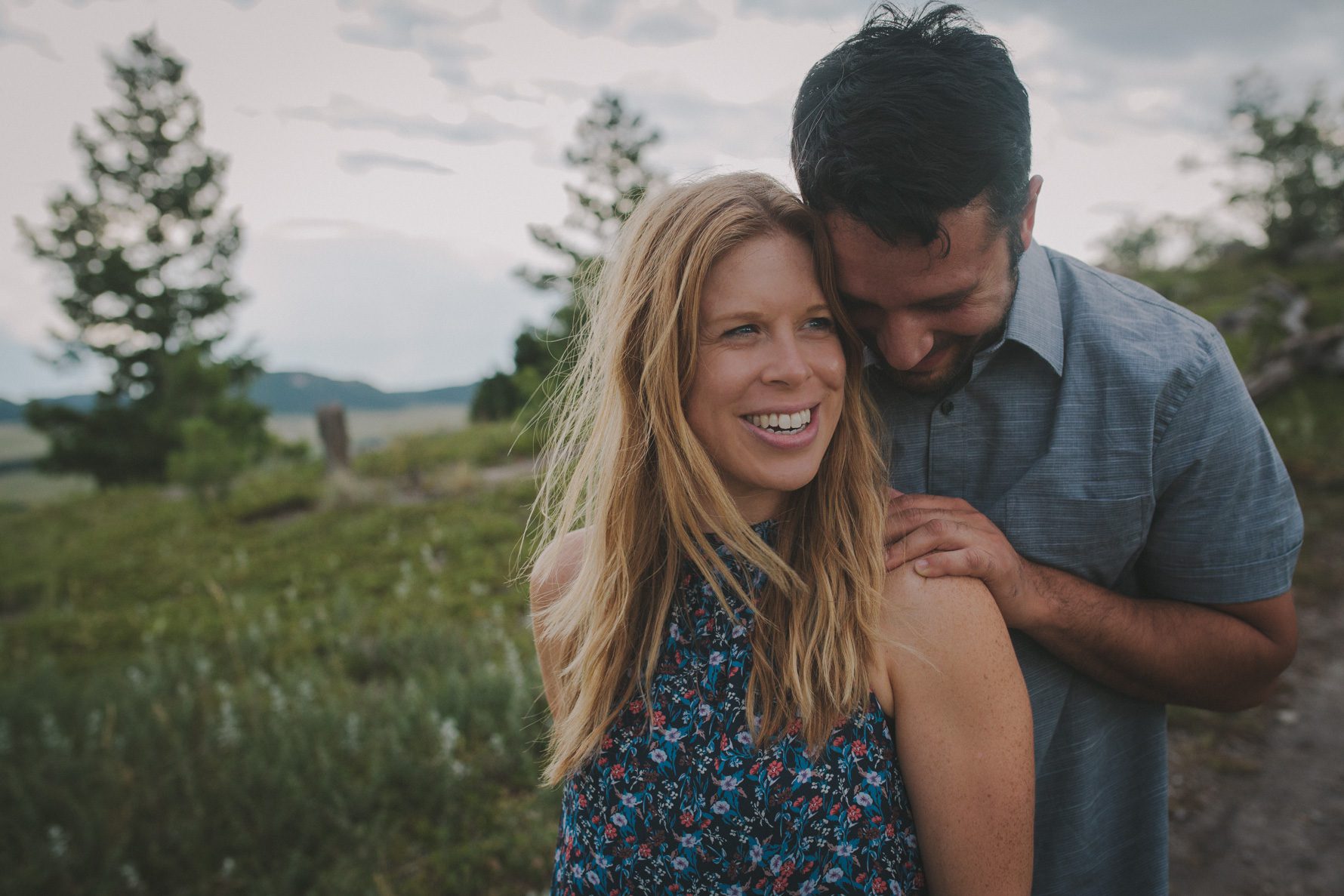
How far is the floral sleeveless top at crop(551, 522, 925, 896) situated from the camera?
1666 mm

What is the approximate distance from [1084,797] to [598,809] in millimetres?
1204

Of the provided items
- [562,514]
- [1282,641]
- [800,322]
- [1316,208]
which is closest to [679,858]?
[562,514]

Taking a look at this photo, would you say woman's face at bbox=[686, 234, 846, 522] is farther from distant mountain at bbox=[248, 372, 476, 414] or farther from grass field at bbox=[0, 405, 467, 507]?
grass field at bbox=[0, 405, 467, 507]

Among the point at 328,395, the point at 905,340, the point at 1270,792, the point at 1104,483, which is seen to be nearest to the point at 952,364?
the point at 905,340

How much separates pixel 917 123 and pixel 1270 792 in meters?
4.07

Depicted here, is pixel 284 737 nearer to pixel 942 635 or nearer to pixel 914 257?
pixel 942 635

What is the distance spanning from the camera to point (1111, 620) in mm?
1849

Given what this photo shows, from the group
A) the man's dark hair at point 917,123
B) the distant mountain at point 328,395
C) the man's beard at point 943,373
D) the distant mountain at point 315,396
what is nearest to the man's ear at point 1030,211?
the man's dark hair at point 917,123

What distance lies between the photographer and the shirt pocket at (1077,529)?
1816 mm

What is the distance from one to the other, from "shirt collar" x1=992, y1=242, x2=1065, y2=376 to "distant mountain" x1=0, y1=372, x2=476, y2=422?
8.36m

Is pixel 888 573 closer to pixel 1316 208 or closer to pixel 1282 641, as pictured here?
pixel 1282 641

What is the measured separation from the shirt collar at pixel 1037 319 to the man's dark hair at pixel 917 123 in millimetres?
191

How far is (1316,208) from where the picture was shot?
22125 millimetres

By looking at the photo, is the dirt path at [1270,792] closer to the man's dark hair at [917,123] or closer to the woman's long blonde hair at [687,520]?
the woman's long blonde hair at [687,520]
